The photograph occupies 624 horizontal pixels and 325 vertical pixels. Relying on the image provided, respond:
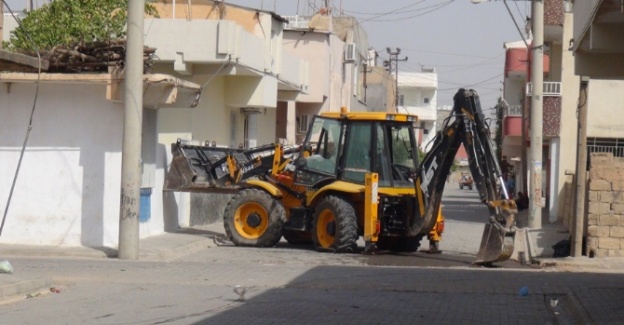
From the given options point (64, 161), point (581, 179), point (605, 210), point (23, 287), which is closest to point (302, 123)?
point (64, 161)

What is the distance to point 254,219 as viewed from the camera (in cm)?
2311

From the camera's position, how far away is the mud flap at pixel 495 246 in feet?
60.8

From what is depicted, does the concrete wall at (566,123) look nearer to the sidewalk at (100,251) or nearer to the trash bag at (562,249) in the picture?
the trash bag at (562,249)

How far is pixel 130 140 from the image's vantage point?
18.7 m

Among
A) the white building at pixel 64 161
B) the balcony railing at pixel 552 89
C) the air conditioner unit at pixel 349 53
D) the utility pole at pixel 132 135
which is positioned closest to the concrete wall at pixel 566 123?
the balcony railing at pixel 552 89

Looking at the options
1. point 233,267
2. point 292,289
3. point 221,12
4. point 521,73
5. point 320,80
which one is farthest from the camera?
point 521,73

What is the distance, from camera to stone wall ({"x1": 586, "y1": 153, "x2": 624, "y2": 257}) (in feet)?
66.7

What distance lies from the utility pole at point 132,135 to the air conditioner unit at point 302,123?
2430 centimetres

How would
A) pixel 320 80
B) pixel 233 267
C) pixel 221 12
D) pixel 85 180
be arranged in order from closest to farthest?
pixel 233 267 → pixel 85 180 → pixel 221 12 → pixel 320 80

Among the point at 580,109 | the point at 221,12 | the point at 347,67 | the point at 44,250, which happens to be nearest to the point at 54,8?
the point at 221,12

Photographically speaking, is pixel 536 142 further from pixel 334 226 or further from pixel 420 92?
pixel 420 92

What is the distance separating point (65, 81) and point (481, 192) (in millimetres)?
8280

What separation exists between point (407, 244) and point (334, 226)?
1905 millimetres

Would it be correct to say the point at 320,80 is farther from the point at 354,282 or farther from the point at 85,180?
the point at 354,282
